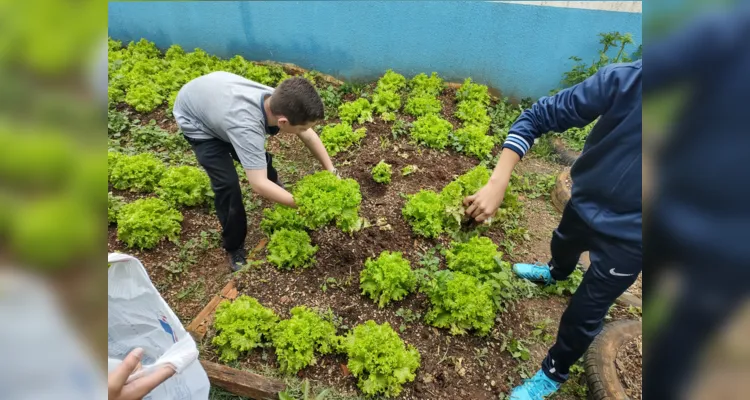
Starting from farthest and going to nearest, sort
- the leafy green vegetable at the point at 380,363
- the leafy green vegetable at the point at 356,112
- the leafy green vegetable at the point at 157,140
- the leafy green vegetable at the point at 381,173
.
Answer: the leafy green vegetable at the point at 356,112 → the leafy green vegetable at the point at 157,140 → the leafy green vegetable at the point at 381,173 → the leafy green vegetable at the point at 380,363

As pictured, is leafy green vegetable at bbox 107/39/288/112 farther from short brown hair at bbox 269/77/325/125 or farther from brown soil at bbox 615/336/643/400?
brown soil at bbox 615/336/643/400

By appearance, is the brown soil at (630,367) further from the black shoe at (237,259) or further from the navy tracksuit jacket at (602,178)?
the black shoe at (237,259)

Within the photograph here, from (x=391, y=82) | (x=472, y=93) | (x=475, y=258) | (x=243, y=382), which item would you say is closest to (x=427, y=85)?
(x=391, y=82)

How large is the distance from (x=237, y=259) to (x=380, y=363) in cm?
194

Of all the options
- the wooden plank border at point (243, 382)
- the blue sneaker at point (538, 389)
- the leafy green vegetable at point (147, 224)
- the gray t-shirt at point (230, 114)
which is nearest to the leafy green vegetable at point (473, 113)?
the gray t-shirt at point (230, 114)

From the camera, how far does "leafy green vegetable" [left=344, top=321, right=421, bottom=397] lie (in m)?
3.20

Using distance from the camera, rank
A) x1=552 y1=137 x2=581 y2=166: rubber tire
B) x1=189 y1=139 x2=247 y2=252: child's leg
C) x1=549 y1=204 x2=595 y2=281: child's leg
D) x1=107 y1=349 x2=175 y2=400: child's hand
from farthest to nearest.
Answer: x1=552 y1=137 x2=581 y2=166: rubber tire
x1=189 y1=139 x2=247 y2=252: child's leg
x1=549 y1=204 x2=595 y2=281: child's leg
x1=107 y1=349 x2=175 y2=400: child's hand

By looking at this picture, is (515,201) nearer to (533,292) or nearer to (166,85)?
(533,292)

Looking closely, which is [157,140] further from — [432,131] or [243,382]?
[243,382]

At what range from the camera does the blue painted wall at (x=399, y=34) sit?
6.39 m

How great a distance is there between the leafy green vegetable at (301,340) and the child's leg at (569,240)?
1.99 metres

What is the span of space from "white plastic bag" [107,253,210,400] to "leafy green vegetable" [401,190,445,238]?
2.57 m

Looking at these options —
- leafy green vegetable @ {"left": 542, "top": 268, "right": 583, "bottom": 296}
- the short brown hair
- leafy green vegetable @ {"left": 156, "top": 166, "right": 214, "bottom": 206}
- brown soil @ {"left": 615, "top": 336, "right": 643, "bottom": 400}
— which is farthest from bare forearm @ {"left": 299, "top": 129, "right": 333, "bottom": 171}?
brown soil @ {"left": 615, "top": 336, "right": 643, "bottom": 400}

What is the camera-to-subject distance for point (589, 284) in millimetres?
2766
